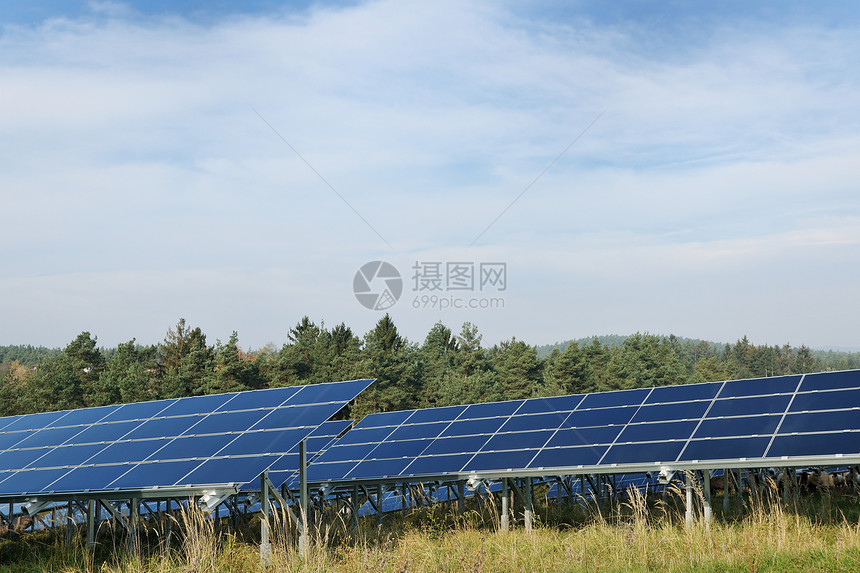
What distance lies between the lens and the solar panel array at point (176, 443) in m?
15.7

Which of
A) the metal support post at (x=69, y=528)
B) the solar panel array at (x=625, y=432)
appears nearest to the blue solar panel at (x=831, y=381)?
the solar panel array at (x=625, y=432)

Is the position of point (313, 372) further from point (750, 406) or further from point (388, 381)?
point (750, 406)

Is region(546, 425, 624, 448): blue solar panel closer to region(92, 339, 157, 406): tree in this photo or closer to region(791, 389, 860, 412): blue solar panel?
region(791, 389, 860, 412): blue solar panel

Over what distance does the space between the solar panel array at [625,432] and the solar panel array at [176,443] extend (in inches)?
188

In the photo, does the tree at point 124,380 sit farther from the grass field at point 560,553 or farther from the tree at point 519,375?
the grass field at point 560,553

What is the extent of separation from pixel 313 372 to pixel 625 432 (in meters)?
53.9

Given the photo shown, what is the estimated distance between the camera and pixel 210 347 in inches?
2876

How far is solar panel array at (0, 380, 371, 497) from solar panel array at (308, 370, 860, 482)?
4775mm

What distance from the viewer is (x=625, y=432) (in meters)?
21.1

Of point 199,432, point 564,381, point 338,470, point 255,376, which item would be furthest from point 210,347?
point 199,432

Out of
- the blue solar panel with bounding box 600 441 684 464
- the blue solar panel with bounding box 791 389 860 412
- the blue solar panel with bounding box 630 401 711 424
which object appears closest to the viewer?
the blue solar panel with bounding box 600 441 684 464

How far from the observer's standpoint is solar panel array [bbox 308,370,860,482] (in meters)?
18.0

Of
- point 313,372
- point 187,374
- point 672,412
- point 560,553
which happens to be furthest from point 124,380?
point 560,553

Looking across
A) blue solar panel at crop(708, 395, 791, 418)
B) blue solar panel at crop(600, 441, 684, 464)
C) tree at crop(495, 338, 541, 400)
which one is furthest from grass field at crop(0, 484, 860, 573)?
tree at crop(495, 338, 541, 400)
